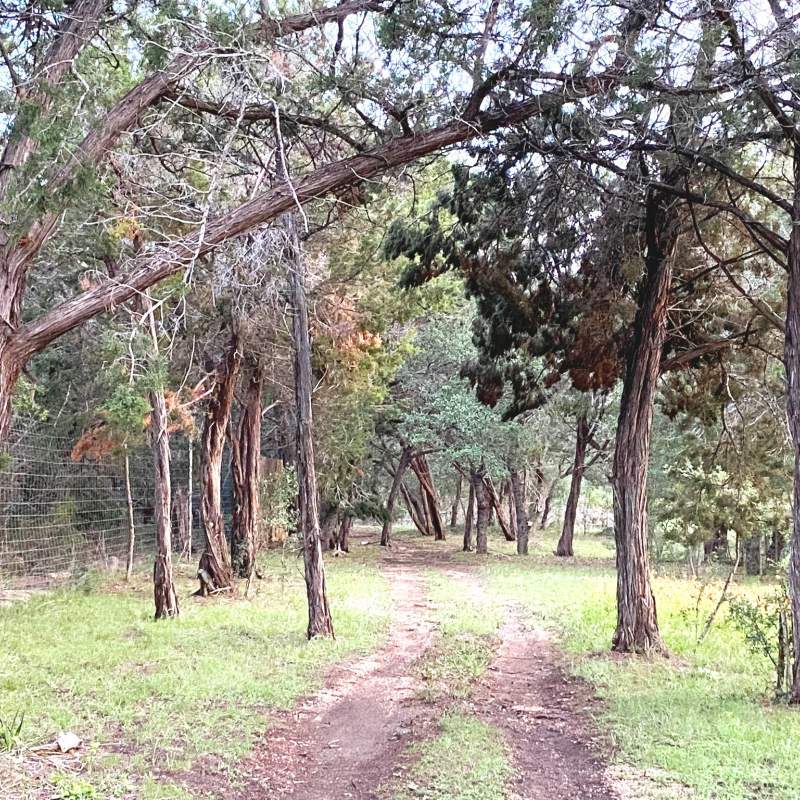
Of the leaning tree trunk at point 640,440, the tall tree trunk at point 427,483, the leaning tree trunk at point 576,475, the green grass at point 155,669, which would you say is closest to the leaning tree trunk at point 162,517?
the green grass at point 155,669

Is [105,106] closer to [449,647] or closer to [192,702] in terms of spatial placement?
[192,702]

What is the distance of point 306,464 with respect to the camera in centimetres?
904

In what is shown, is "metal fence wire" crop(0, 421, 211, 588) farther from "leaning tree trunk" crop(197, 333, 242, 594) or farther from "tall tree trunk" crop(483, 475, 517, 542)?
"tall tree trunk" crop(483, 475, 517, 542)

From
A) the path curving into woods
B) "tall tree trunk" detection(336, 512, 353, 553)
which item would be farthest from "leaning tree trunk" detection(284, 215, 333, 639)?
"tall tree trunk" detection(336, 512, 353, 553)

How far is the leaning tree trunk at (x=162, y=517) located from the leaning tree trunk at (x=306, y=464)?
200cm

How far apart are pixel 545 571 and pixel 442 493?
21112mm

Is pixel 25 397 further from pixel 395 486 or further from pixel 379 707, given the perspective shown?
pixel 395 486

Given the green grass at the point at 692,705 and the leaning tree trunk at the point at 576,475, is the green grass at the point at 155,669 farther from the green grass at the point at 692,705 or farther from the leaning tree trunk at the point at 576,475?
the leaning tree trunk at the point at 576,475

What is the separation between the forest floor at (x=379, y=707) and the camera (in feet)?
14.6

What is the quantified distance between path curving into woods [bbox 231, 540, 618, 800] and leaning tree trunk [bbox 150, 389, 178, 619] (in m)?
3.07

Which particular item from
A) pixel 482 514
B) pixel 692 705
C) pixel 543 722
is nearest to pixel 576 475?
pixel 482 514

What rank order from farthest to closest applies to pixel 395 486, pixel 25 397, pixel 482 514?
1. pixel 395 486
2. pixel 482 514
3. pixel 25 397

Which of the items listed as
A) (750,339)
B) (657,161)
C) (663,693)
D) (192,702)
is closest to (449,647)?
(663,693)

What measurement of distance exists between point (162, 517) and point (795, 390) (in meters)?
7.51
